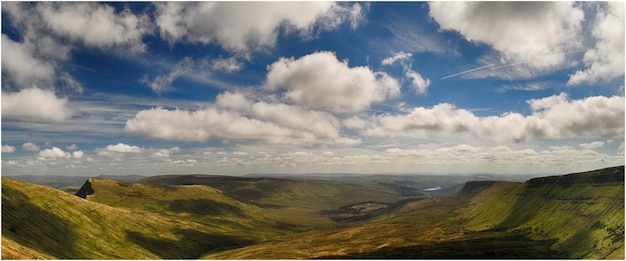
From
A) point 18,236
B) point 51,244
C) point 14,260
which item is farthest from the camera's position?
point 51,244

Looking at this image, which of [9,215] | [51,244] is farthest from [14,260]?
[9,215]

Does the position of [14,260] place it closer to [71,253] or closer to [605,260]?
[71,253]

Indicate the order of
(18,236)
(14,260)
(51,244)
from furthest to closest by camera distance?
(51,244), (18,236), (14,260)

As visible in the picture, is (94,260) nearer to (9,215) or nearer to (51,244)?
(51,244)

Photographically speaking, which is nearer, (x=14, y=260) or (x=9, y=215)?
(x=14, y=260)

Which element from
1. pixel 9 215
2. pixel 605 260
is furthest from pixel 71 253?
pixel 605 260

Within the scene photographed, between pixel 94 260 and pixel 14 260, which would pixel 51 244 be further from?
pixel 14 260

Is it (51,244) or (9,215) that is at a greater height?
(9,215)

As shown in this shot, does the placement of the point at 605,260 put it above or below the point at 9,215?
below

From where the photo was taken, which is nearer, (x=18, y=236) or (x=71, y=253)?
(x=18, y=236)
